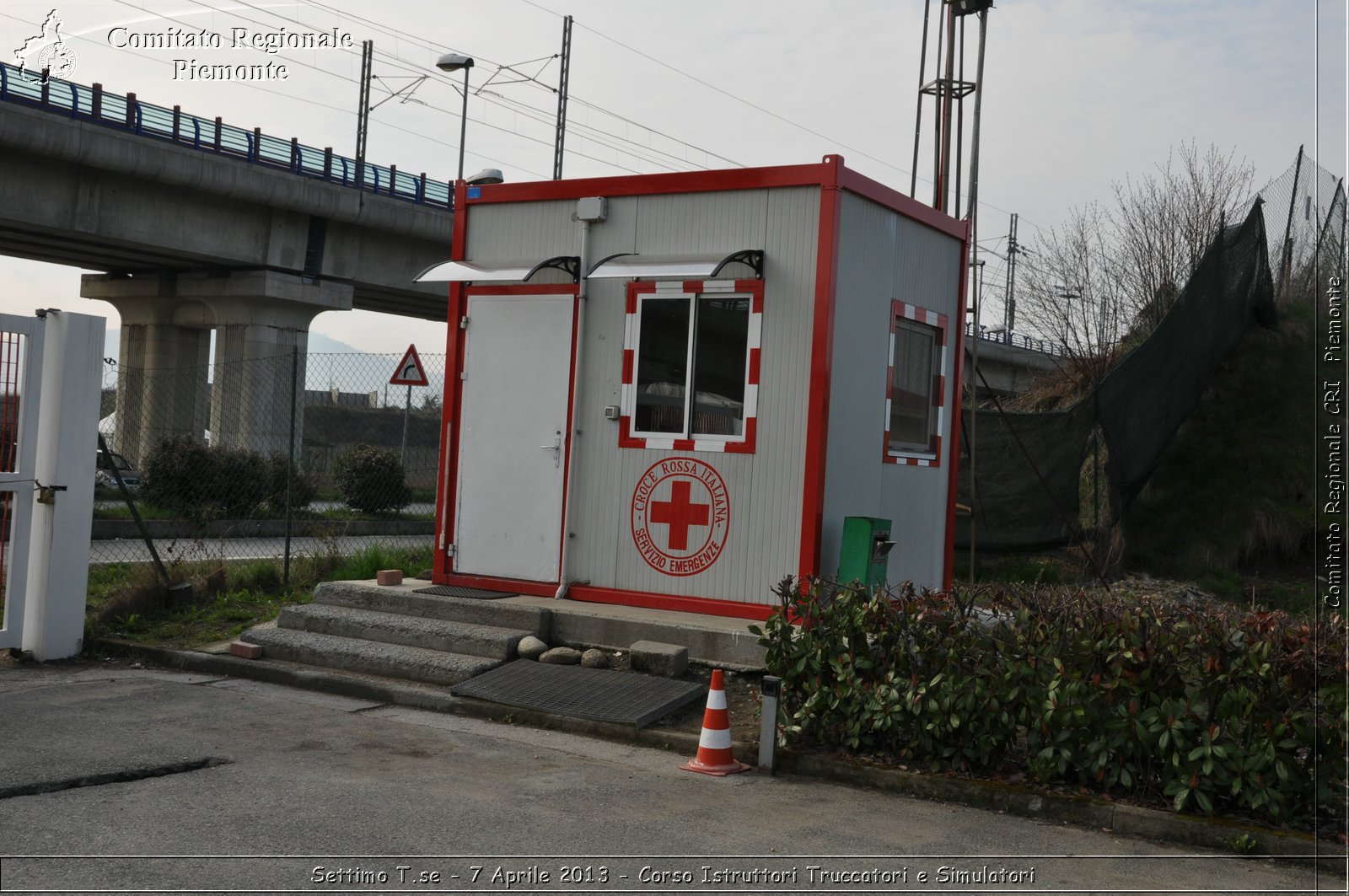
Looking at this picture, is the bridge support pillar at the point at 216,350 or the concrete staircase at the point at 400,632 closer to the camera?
the concrete staircase at the point at 400,632

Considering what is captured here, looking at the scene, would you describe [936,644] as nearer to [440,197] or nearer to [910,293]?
[910,293]

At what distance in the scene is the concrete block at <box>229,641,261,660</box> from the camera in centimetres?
923

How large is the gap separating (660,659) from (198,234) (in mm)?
21247

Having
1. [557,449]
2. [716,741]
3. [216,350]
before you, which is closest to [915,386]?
[557,449]

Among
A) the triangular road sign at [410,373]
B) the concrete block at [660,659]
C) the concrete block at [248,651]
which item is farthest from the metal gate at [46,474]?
the triangular road sign at [410,373]

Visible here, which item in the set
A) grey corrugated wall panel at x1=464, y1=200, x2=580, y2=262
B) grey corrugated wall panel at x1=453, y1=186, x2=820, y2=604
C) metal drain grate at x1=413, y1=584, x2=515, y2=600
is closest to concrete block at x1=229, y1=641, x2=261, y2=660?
metal drain grate at x1=413, y1=584, x2=515, y2=600

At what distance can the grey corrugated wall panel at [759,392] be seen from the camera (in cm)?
888

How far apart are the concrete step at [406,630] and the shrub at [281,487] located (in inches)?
476

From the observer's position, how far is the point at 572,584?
31.7 ft

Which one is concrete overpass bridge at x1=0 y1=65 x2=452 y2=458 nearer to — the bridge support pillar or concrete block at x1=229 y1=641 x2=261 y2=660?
the bridge support pillar

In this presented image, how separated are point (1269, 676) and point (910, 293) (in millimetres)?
5019

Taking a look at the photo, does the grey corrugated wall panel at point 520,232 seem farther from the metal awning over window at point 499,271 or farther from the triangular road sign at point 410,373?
the triangular road sign at point 410,373

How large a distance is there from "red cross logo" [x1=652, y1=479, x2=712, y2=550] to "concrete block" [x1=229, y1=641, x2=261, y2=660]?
3.22 m

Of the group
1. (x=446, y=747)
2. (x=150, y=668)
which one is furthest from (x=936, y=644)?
(x=150, y=668)
